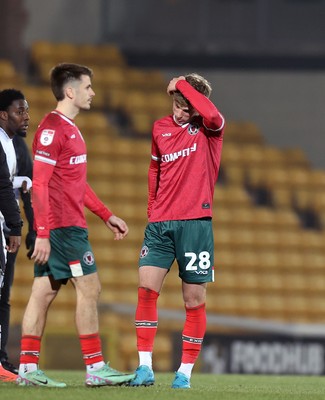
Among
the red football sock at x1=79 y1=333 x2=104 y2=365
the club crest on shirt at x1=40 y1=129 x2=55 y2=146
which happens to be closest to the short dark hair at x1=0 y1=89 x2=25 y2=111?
the club crest on shirt at x1=40 y1=129 x2=55 y2=146

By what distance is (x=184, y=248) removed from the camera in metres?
6.18

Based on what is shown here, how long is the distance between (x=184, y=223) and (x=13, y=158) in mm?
1155

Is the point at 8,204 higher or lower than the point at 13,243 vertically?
higher

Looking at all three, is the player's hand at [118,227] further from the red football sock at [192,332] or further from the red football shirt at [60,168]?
the red football sock at [192,332]

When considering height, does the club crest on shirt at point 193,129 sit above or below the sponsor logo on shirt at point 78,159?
above

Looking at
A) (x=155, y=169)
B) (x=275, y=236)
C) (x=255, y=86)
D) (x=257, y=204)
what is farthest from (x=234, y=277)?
(x=155, y=169)

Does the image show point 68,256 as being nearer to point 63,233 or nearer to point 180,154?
point 63,233

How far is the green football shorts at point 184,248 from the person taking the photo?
618 cm

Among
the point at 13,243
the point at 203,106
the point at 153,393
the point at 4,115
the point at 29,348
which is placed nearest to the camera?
the point at 153,393

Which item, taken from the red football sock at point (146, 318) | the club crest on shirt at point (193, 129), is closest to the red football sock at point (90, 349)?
the red football sock at point (146, 318)

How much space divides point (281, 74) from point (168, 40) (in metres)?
1.85

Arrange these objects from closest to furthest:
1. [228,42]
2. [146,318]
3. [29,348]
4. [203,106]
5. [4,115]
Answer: [29,348]
[203,106]
[146,318]
[4,115]
[228,42]

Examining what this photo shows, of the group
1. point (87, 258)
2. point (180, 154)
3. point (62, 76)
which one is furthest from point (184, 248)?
point (62, 76)

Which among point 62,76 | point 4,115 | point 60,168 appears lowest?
point 60,168
